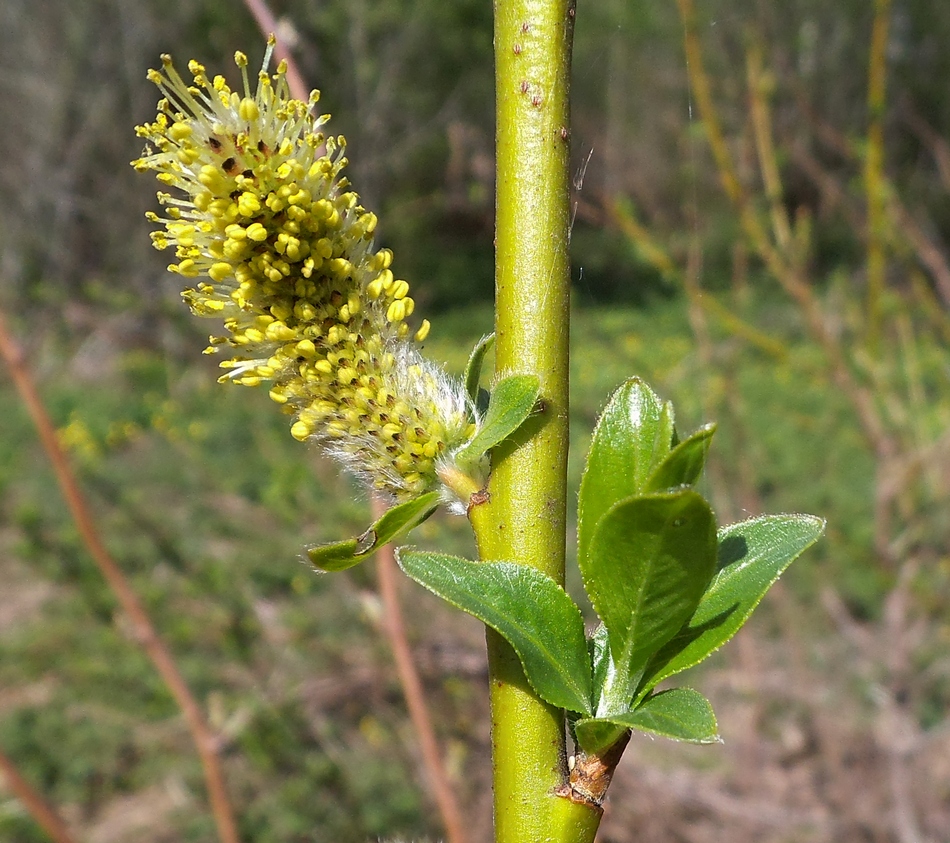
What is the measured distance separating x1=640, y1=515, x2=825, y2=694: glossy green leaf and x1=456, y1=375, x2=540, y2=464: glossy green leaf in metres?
0.12

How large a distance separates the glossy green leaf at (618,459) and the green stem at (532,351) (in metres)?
0.02

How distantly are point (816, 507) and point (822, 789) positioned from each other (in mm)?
2113

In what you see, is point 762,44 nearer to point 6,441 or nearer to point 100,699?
point 100,699

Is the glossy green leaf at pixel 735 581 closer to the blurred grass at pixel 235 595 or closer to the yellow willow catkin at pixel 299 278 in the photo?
the yellow willow catkin at pixel 299 278

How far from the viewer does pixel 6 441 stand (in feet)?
15.8

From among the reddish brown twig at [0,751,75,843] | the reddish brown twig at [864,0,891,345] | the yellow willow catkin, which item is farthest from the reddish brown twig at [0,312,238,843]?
the reddish brown twig at [864,0,891,345]

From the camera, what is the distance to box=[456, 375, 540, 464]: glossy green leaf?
0.38 meters

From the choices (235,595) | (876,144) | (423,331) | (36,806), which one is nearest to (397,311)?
(423,331)

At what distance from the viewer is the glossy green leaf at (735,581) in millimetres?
396

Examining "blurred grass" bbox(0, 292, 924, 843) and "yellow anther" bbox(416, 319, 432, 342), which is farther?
"blurred grass" bbox(0, 292, 924, 843)

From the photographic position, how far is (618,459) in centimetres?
41

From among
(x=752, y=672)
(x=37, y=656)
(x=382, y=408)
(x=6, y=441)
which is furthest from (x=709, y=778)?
(x=6, y=441)

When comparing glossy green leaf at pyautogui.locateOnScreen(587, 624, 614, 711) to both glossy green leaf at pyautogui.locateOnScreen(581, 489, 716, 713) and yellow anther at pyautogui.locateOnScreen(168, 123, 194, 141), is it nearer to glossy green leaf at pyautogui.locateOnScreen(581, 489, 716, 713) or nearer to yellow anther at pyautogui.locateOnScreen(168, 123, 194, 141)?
glossy green leaf at pyautogui.locateOnScreen(581, 489, 716, 713)

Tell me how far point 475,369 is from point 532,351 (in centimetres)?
9
